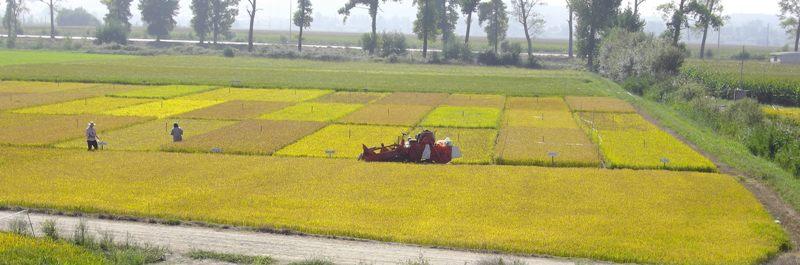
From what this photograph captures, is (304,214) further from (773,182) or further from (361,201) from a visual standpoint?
(773,182)

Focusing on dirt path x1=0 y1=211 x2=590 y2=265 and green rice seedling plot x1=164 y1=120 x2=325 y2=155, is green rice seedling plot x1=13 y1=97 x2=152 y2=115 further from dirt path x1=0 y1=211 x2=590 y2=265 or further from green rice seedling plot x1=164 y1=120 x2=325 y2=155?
dirt path x1=0 y1=211 x2=590 y2=265

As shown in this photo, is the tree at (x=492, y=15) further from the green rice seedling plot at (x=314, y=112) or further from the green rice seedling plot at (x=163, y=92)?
the green rice seedling plot at (x=314, y=112)

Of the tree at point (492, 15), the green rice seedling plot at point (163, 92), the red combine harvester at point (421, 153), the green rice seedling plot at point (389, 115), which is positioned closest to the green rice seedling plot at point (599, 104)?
the green rice seedling plot at point (389, 115)

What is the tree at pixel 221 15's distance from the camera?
146 m

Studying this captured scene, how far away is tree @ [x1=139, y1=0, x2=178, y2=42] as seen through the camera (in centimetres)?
14875

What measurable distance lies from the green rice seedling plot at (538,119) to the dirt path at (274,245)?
24.2 m

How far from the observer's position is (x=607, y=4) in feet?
348

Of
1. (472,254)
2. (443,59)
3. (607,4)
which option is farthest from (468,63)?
(472,254)

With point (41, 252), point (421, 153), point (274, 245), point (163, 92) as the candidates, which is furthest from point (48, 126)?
point (274, 245)

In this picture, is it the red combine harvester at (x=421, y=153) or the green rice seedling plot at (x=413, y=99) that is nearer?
the red combine harvester at (x=421, y=153)

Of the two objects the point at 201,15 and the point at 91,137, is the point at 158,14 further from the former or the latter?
the point at 91,137

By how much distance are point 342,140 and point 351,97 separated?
2147cm

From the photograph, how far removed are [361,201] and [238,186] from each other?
13.8ft

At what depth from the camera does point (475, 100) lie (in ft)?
186
